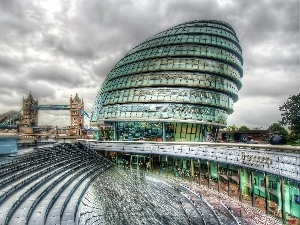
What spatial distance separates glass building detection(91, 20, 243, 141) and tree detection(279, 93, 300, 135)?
18191mm

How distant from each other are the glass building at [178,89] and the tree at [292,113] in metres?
18.2

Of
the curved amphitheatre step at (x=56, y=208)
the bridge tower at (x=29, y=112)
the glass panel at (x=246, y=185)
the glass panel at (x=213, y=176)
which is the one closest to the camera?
the curved amphitheatre step at (x=56, y=208)

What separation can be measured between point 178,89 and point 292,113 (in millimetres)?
23708

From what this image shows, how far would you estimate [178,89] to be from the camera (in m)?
57.5

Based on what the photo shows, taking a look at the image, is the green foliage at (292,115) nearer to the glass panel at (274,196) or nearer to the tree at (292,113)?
the tree at (292,113)

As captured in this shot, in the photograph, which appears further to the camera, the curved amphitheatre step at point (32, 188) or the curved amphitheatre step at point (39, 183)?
the curved amphitheatre step at point (39, 183)

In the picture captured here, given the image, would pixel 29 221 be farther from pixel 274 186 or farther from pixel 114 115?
pixel 114 115

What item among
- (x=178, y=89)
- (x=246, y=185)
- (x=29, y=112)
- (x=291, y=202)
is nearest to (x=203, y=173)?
(x=246, y=185)

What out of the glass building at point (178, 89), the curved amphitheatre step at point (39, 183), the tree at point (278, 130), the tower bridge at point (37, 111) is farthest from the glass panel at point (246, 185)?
the tower bridge at point (37, 111)

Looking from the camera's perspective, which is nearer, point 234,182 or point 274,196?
point 274,196

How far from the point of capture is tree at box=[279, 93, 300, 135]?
3925cm

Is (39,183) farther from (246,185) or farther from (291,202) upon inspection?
(291,202)

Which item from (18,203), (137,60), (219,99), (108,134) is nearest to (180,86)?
(219,99)

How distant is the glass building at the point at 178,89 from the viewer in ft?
188
